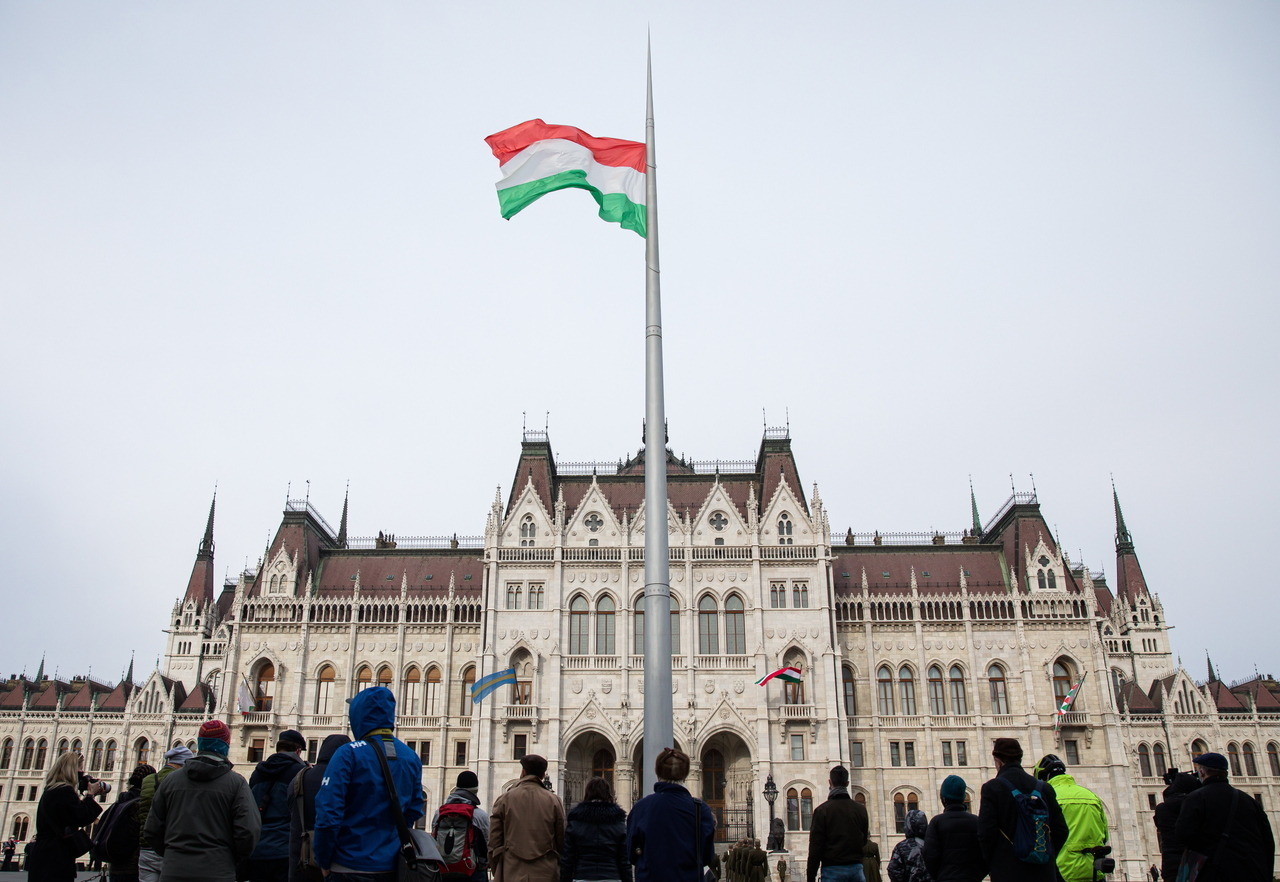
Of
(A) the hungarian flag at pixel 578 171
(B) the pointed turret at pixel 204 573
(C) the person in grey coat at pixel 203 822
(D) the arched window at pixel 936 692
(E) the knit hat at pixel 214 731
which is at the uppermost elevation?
(B) the pointed turret at pixel 204 573

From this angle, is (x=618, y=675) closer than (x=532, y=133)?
No

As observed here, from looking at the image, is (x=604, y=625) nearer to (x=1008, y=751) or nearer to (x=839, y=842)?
(x=839, y=842)

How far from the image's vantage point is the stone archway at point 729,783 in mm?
46906

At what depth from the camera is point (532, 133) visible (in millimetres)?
18016

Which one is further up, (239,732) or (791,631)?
(791,631)

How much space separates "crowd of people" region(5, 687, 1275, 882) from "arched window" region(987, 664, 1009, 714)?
43.0 meters

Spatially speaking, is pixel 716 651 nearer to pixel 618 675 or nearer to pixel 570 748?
pixel 618 675

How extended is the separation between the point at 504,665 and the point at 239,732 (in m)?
14.9

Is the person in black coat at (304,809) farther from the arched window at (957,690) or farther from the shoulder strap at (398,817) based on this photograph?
the arched window at (957,690)

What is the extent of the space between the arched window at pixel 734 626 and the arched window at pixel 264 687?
24.0 metres

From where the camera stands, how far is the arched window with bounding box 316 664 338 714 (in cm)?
5366

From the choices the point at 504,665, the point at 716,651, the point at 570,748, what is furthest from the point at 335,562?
the point at 716,651

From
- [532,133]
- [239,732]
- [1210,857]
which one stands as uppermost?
[532,133]

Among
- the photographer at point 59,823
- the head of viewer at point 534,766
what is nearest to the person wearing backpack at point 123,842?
the photographer at point 59,823
